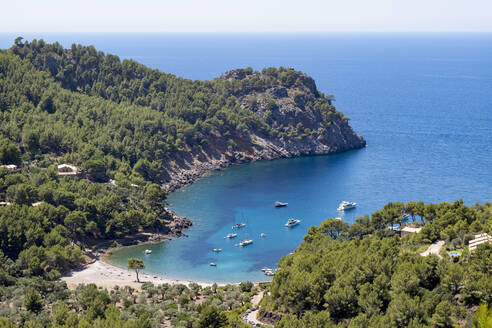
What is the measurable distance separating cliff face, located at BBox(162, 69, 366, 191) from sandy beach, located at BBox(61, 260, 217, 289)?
45.9 meters

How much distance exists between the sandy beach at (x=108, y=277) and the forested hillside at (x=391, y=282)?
18.2 metres

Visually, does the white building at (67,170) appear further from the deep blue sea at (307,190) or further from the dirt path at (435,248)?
the dirt path at (435,248)

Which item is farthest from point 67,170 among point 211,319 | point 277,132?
point 277,132

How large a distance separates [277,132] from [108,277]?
253 feet

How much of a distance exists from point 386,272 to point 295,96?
99.6m

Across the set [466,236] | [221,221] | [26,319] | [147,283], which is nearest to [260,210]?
[221,221]

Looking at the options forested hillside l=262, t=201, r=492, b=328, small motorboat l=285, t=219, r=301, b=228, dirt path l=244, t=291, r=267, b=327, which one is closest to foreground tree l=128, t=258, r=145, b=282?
dirt path l=244, t=291, r=267, b=327

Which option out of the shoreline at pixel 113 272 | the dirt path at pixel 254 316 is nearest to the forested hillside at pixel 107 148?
the shoreline at pixel 113 272

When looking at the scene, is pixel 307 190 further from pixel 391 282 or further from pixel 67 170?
pixel 391 282

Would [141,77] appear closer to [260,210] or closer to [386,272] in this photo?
[260,210]

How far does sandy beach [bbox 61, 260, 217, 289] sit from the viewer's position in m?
71.9

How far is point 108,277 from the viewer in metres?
74.2

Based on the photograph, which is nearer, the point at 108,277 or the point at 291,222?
the point at 108,277

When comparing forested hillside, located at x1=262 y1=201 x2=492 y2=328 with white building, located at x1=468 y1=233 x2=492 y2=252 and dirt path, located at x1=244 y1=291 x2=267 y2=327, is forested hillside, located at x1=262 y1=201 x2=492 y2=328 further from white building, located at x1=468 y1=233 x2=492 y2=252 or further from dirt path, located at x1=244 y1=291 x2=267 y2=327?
dirt path, located at x1=244 y1=291 x2=267 y2=327
